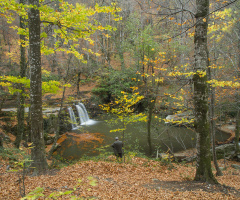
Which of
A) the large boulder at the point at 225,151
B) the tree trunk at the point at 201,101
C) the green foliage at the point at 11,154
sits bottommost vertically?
the large boulder at the point at 225,151

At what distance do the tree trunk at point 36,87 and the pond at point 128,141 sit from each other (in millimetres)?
4997

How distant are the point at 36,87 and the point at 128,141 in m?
9.01

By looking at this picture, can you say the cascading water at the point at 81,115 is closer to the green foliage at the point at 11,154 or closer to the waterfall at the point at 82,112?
the waterfall at the point at 82,112

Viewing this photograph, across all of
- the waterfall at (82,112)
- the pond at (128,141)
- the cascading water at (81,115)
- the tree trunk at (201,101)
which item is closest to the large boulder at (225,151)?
the pond at (128,141)

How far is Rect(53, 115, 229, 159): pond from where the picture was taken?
10516mm

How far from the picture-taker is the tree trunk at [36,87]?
4562mm

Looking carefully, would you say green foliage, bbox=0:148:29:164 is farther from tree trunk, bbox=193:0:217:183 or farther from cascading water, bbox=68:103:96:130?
cascading water, bbox=68:103:96:130

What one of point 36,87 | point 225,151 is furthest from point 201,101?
point 225,151

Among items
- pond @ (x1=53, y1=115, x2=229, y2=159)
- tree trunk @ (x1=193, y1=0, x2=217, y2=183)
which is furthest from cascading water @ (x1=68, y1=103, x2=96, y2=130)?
tree trunk @ (x1=193, y1=0, x2=217, y2=183)

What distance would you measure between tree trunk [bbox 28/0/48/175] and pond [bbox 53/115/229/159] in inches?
197

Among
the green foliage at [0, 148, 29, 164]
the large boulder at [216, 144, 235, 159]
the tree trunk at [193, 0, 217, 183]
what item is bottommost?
the large boulder at [216, 144, 235, 159]

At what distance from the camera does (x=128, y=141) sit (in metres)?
12.3

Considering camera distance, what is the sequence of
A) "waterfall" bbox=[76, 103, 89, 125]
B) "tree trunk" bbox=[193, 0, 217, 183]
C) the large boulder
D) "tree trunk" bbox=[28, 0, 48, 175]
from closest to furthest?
"tree trunk" bbox=[193, 0, 217, 183] < "tree trunk" bbox=[28, 0, 48, 175] < the large boulder < "waterfall" bbox=[76, 103, 89, 125]

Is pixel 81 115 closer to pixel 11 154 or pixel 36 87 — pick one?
pixel 11 154
